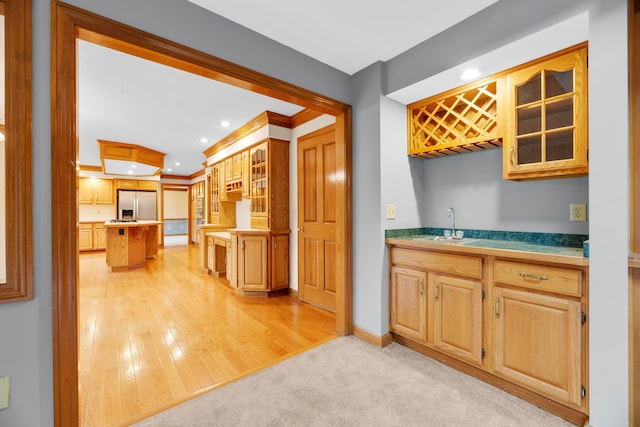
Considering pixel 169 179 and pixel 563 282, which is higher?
pixel 169 179

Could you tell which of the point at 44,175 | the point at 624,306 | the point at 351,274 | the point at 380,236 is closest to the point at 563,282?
the point at 624,306

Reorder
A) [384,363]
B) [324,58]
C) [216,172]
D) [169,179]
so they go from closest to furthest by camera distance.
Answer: [384,363]
[324,58]
[216,172]
[169,179]

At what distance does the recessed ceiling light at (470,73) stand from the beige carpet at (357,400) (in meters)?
2.20

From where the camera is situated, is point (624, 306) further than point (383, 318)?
No

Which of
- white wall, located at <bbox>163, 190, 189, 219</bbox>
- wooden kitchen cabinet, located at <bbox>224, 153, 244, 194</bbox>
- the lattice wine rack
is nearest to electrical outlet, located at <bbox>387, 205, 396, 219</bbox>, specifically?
Answer: the lattice wine rack

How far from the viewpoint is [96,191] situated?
8.30 meters

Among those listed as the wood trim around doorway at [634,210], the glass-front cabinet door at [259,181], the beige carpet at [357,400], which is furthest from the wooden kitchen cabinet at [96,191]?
the wood trim around doorway at [634,210]

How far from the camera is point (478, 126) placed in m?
2.20

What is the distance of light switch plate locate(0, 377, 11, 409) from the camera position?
1.22 meters

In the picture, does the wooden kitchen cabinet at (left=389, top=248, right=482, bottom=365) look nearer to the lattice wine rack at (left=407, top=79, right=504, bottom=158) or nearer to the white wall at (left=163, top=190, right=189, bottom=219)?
the lattice wine rack at (left=407, top=79, right=504, bottom=158)

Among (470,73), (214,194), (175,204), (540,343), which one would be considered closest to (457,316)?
(540,343)

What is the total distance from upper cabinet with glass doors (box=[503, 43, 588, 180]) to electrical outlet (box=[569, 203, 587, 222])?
0.91 ft

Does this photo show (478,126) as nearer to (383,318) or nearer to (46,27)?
(383,318)

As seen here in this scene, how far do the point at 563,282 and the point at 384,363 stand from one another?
1314 millimetres
